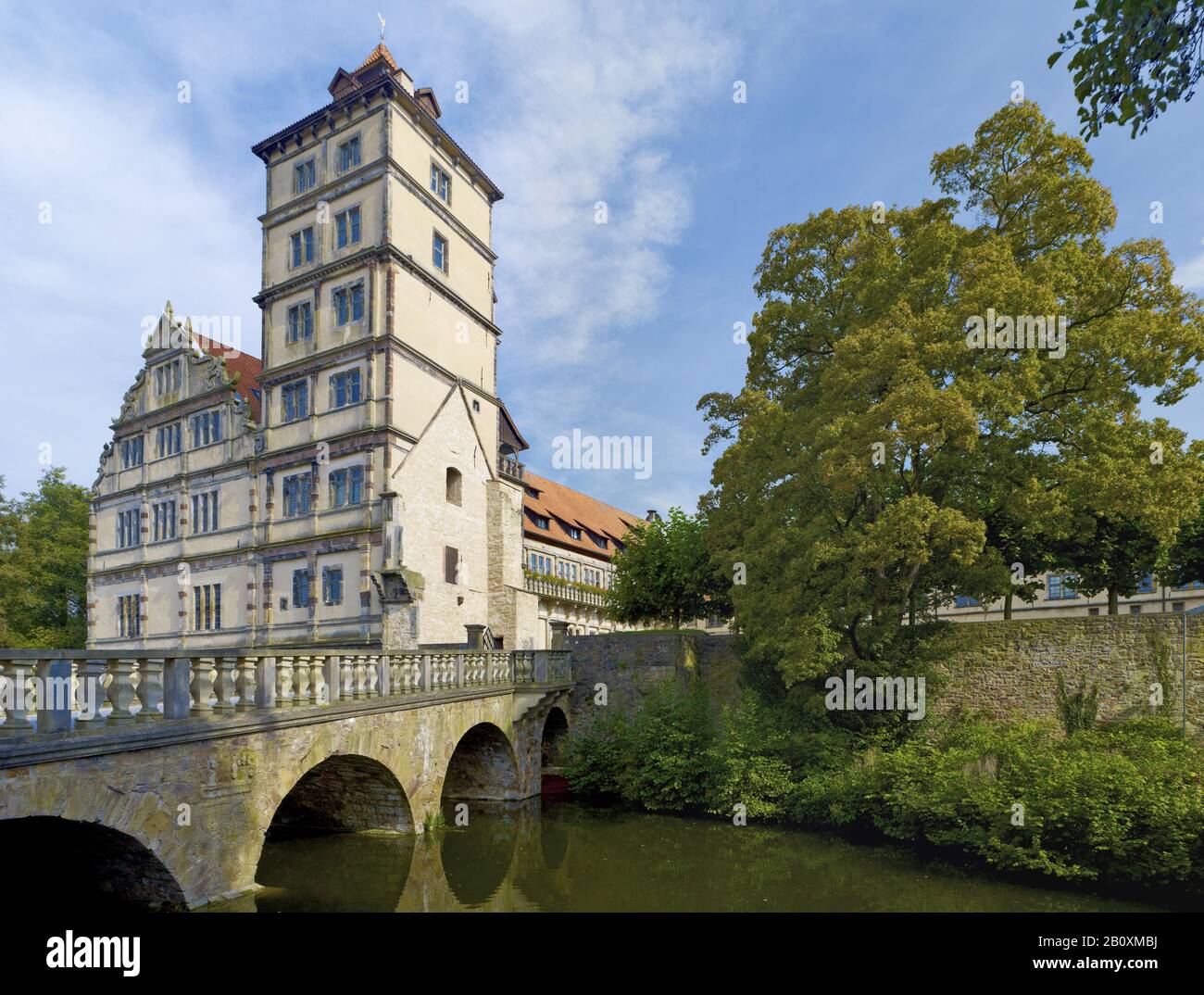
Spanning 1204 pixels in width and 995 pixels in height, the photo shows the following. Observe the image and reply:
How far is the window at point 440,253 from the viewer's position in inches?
1157

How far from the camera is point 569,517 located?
42.6m

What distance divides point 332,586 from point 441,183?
16269 millimetres

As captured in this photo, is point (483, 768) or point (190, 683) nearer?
point (190, 683)

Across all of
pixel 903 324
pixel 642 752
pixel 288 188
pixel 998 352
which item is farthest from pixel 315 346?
pixel 998 352

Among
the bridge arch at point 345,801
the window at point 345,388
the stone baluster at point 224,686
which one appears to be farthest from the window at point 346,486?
the stone baluster at point 224,686

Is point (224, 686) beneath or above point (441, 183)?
beneath

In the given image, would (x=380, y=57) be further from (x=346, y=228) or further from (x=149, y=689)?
(x=149, y=689)

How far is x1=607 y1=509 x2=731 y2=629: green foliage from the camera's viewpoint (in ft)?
93.9

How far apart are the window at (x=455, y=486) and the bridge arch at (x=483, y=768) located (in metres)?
9.95

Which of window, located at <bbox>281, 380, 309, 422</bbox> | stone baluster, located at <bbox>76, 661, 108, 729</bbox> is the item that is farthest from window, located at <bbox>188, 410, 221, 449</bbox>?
stone baluster, located at <bbox>76, 661, 108, 729</bbox>

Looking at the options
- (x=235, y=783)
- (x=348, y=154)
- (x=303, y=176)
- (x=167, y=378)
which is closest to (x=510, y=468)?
(x=348, y=154)

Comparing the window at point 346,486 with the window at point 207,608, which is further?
the window at point 207,608

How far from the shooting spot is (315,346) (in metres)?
27.6

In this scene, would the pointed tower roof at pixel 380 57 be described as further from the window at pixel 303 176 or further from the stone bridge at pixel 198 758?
Result: the stone bridge at pixel 198 758
